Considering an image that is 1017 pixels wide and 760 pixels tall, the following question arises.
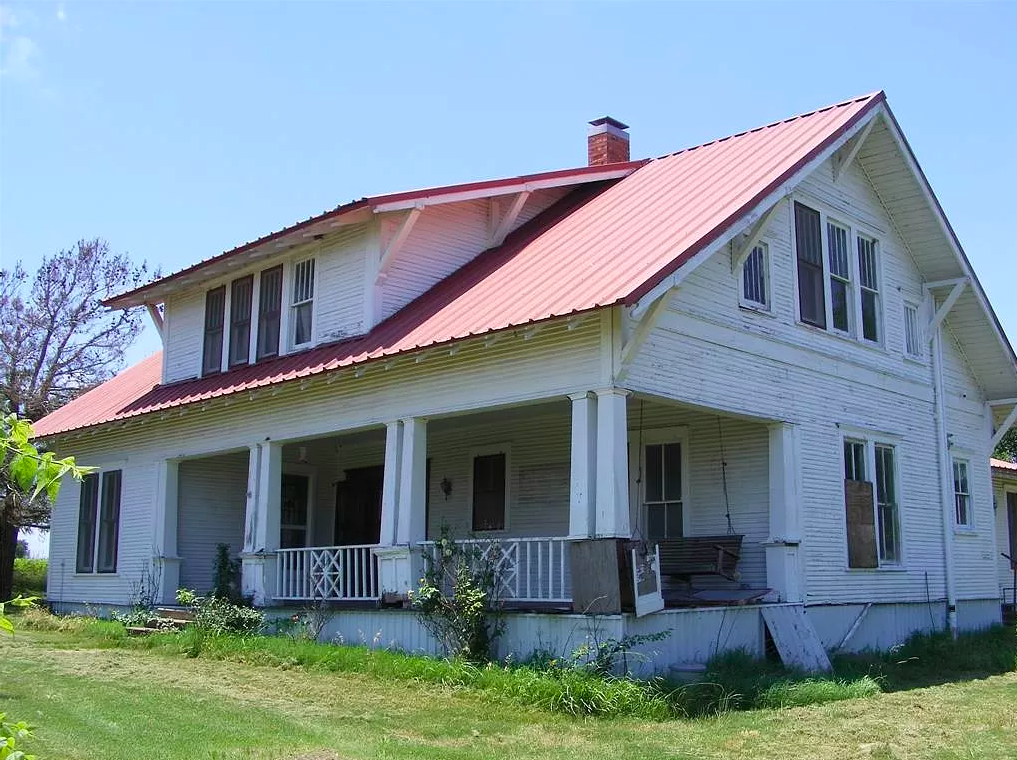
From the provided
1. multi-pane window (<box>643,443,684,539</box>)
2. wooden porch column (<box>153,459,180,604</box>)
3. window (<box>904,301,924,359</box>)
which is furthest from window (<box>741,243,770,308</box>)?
wooden porch column (<box>153,459,180,604</box>)

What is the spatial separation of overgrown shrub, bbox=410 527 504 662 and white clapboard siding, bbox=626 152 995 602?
2.77 metres

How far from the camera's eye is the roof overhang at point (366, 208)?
1608 centimetres

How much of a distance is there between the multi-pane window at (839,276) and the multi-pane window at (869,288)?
1.10ft

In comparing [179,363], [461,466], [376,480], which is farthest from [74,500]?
[461,466]

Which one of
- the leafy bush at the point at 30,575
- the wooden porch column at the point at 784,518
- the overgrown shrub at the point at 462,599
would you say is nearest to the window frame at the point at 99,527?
the overgrown shrub at the point at 462,599

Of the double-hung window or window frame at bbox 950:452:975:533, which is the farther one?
the double-hung window

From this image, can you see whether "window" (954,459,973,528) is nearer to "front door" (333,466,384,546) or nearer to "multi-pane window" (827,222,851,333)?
"multi-pane window" (827,222,851,333)

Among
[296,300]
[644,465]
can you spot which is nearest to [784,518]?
[644,465]

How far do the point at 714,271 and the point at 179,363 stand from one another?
36.4 feet

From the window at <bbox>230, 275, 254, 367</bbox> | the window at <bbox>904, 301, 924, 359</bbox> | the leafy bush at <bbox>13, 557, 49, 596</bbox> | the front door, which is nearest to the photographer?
the window at <bbox>904, 301, 924, 359</bbox>

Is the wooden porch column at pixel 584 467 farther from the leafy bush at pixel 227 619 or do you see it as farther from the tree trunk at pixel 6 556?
the tree trunk at pixel 6 556

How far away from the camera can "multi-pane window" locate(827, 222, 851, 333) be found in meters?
16.9

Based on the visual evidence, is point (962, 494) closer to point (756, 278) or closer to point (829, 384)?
point (829, 384)

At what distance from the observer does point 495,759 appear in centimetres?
855
